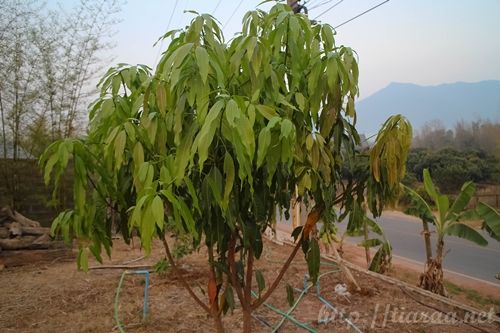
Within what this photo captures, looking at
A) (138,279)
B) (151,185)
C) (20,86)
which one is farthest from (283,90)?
(20,86)

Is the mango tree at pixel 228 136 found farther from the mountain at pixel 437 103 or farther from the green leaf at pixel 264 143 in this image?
the mountain at pixel 437 103

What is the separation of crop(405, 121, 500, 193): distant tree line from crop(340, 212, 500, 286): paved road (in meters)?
4.53

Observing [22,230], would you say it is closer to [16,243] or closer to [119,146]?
[16,243]

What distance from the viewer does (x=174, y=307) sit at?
11.2 feet

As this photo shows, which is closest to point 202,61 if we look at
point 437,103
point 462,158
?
point 462,158

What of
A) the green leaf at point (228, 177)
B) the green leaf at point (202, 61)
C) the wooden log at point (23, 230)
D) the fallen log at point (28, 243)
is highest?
the green leaf at point (202, 61)

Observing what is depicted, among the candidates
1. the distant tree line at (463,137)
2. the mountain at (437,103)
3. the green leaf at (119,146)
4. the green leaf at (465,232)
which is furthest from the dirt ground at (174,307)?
the mountain at (437,103)

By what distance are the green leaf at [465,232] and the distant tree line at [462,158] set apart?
1003cm

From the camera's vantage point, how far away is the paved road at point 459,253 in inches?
243

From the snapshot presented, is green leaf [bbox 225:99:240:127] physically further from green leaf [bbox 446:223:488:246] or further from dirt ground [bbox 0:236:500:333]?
green leaf [bbox 446:223:488:246]

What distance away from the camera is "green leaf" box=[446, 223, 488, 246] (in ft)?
11.8

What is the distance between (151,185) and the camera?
1.00 metres

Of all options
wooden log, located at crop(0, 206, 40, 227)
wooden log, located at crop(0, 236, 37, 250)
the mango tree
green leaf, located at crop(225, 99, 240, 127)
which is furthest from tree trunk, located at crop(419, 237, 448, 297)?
wooden log, located at crop(0, 206, 40, 227)

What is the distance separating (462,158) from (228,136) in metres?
17.0
